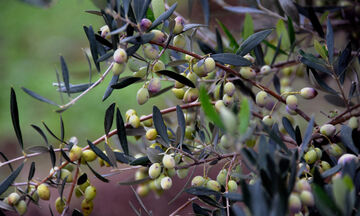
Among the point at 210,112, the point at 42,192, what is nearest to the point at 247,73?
the point at 210,112

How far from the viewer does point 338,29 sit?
37.9 inches

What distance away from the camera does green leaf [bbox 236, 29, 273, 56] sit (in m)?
0.61

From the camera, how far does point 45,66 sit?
2994mm

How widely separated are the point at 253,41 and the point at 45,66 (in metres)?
2.66

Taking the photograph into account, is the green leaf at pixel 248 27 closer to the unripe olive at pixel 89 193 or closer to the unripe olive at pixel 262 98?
the unripe olive at pixel 262 98

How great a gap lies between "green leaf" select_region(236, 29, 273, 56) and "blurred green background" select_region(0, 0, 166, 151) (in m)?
1.73

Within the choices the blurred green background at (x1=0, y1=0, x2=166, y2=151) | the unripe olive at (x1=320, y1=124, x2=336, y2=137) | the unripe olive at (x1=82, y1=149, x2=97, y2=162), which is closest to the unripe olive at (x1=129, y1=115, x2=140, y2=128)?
the unripe olive at (x1=82, y1=149, x2=97, y2=162)

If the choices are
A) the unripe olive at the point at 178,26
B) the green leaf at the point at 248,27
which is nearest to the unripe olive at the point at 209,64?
the unripe olive at the point at 178,26

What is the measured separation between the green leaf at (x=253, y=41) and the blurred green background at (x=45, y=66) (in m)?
1.73

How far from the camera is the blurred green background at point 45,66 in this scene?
2447mm

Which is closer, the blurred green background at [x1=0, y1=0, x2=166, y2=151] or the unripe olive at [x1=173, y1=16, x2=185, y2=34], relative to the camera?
the unripe olive at [x1=173, y1=16, x2=185, y2=34]

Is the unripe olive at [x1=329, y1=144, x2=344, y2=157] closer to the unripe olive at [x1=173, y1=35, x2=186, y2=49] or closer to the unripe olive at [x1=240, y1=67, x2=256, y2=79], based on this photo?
the unripe olive at [x1=240, y1=67, x2=256, y2=79]

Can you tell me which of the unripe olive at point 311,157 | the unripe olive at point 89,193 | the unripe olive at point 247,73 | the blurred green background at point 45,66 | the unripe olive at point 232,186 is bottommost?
the blurred green background at point 45,66

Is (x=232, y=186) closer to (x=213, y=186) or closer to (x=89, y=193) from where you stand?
(x=213, y=186)
